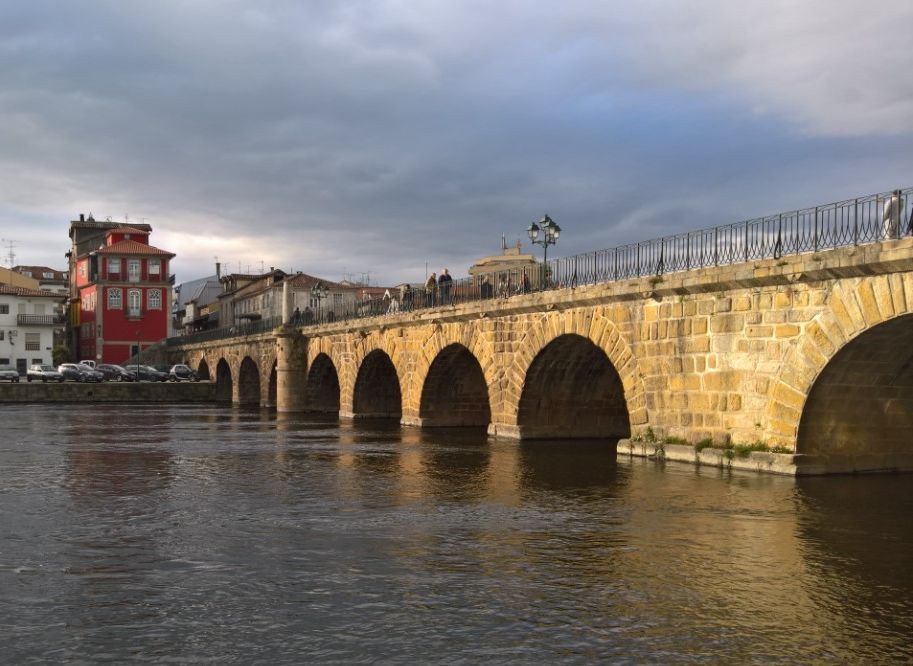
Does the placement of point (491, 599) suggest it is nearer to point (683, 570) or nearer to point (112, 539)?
point (683, 570)

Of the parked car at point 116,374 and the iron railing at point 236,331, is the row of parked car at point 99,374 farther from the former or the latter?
the iron railing at point 236,331

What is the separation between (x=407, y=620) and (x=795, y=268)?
10500 mm

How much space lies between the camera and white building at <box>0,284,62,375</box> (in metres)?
83.8

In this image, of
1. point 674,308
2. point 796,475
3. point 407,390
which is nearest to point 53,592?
point 796,475

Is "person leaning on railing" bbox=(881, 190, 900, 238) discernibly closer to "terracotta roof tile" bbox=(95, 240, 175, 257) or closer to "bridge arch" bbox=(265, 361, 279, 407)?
"bridge arch" bbox=(265, 361, 279, 407)

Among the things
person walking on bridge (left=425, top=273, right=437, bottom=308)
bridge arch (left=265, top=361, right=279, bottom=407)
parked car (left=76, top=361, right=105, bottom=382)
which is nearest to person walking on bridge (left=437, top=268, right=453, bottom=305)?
person walking on bridge (left=425, top=273, right=437, bottom=308)

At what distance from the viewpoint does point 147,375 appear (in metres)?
69.1

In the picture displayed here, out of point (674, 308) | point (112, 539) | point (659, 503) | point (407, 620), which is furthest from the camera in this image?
point (674, 308)

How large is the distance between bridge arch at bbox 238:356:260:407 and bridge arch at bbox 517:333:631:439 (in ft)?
116

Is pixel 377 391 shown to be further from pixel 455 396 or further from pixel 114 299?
pixel 114 299

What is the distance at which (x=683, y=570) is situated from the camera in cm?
1073

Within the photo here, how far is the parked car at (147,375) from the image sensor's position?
69.0m

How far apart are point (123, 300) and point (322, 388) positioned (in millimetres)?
42348

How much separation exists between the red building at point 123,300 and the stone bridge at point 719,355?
56.8 metres
